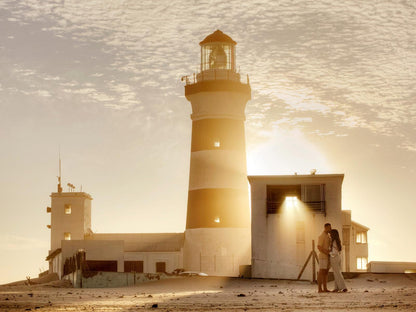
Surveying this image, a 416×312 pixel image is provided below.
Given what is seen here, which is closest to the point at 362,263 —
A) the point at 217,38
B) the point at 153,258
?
the point at 153,258

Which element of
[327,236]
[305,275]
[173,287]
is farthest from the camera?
[305,275]

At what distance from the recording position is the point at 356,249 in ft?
217

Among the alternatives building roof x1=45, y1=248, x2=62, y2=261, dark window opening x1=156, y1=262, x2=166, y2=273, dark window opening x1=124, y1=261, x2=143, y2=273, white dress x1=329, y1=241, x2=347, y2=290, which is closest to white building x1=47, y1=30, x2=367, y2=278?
building roof x1=45, y1=248, x2=62, y2=261

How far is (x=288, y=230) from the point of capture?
4703cm

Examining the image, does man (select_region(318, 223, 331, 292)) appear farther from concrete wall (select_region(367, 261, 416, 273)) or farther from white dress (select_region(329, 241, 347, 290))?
concrete wall (select_region(367, 261, 416, 273))

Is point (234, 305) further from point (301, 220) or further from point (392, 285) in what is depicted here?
point (301, 220)

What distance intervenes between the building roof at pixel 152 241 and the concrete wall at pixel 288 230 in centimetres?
2104

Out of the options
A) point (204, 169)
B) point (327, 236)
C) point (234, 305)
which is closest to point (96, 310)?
point (234, 305)

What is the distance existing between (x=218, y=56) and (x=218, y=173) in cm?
869

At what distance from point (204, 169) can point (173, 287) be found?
2720cm

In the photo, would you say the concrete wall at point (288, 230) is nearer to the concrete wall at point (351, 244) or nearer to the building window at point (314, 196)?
the building window at point (314, 196)

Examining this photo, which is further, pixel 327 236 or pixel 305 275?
pixel 305 275

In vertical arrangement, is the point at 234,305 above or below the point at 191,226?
below

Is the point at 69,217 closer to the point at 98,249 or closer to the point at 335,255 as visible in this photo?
the point at 98,249
